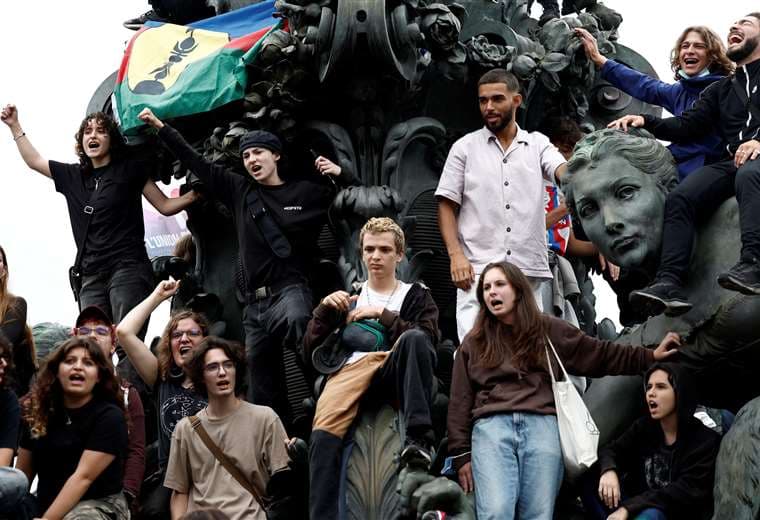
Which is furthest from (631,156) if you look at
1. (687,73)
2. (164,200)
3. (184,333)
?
(164,200)

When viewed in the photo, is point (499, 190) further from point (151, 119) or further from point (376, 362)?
point (151, 119)

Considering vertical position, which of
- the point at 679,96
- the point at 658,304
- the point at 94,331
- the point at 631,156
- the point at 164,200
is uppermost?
the point at 631,156

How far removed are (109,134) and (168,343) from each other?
238 centimetres

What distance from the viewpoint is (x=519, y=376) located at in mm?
12477

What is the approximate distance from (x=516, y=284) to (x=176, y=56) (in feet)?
16.9

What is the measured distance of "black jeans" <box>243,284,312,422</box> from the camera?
1460 cm

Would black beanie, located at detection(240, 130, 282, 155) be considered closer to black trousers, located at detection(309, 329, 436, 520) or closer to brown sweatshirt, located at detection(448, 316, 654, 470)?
black trousers, located at detection(309, 329, 436, 520)

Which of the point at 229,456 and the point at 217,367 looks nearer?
the point at 229,456

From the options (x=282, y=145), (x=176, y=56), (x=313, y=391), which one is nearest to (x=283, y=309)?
(x=313, y=391)

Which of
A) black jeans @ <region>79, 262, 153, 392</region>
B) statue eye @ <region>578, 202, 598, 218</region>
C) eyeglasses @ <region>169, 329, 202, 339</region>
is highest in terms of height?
statue eye @ <region>578, 202, 598, 218</region>

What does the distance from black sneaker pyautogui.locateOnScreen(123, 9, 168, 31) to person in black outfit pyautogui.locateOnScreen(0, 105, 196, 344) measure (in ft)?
7.49

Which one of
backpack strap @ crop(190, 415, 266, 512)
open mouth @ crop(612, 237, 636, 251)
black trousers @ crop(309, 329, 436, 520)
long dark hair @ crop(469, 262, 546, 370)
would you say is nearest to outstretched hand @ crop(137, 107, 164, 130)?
backpack strap @ crop(190, 415, 266, 512)

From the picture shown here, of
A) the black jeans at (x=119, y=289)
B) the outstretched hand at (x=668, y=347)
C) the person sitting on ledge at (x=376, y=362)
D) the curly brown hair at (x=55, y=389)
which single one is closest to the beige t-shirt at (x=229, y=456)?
the person sitting on ledge at (x=376, y=362)

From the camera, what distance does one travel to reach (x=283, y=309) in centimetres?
1458
